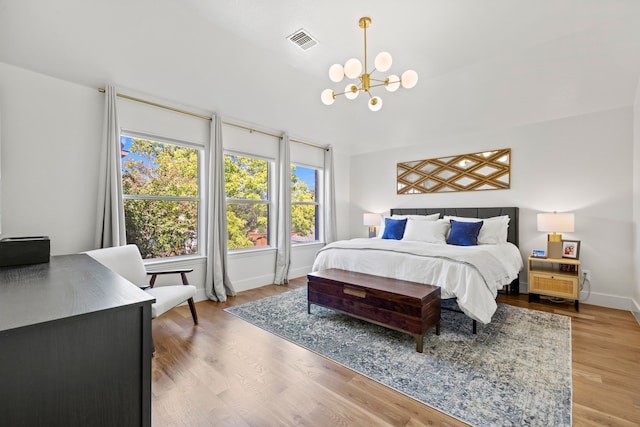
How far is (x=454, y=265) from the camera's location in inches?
108

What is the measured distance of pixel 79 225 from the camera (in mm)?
2904

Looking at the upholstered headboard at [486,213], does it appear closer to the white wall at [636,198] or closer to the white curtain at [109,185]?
the white wall at [636,198]

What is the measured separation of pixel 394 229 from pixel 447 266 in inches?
71.9

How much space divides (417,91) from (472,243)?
226cm

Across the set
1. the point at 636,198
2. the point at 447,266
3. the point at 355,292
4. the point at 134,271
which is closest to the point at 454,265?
the point at 447,266

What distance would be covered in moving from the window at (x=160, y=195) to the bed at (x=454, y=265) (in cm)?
183

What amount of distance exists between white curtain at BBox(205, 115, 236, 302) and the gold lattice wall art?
10.6 feet

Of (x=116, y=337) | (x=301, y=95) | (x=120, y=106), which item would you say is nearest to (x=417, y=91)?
(x=301, y=95)

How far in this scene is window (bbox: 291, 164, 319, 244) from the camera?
5.21m

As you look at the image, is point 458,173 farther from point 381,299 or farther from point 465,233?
point 381,299

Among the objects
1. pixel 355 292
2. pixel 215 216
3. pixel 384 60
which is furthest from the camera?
pixel 215 216

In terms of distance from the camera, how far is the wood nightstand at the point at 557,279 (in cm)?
338

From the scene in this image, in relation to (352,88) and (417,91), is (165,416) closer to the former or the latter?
(352,88)

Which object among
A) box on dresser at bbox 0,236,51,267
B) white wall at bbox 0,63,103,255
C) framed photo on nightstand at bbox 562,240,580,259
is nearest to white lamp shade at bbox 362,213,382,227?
framed photo on nightstand at bbox 562,240,580,259
